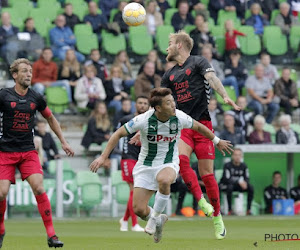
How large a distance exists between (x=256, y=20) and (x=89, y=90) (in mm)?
6453

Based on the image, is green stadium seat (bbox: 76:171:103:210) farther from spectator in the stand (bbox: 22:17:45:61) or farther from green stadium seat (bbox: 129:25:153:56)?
green stadium seat (bbox: 129:25:153:56)

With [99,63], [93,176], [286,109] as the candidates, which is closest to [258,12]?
[286,109]

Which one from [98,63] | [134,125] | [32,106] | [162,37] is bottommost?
[134,125]

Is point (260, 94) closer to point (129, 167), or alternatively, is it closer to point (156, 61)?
point (156, 61)

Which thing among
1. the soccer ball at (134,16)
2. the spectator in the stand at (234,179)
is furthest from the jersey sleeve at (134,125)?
the spectator in the stand at (234,179)

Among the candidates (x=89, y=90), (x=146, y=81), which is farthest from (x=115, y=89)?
(x=146, y=81)

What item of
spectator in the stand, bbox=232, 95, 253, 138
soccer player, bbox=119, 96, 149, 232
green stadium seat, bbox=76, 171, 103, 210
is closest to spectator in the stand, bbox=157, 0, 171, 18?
spectator in the stand, bbox=232, 95, 253, 138

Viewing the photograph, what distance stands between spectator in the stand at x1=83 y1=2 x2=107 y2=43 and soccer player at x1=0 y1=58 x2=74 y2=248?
12.6 m

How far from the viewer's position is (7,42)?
2128 centimetres

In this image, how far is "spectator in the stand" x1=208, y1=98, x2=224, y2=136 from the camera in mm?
21312

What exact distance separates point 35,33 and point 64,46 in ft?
2.66

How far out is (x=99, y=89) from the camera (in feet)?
69.7

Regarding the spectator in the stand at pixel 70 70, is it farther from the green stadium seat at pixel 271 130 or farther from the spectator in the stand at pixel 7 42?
the green stadium seat at pixel 271 130

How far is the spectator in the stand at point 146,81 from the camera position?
21.2 metres
